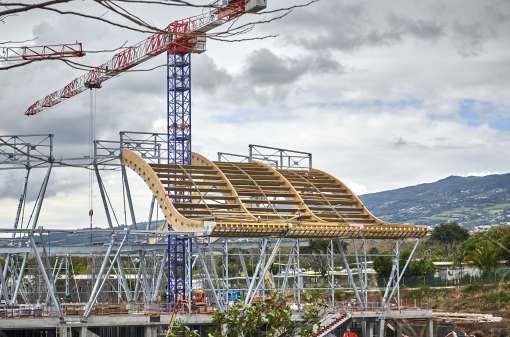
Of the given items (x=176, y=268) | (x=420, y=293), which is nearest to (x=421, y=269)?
(x=420, y=293)

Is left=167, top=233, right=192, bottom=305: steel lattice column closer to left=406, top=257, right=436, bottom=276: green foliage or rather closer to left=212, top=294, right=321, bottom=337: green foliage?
left=212, top=294, right=321, bottom=337: green foliage

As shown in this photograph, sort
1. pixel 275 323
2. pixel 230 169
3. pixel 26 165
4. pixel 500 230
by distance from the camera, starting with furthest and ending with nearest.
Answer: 1. pixel 500 230
2. pixel 26 165
3. pixel 230 169
4. pixel 275 323

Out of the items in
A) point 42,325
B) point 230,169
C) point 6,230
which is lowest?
point 42,325

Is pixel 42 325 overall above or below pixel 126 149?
below

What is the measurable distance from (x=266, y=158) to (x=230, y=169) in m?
12.9

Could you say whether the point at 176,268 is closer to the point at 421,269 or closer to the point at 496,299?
the point at 496,299

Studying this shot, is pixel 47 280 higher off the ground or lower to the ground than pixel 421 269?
higher

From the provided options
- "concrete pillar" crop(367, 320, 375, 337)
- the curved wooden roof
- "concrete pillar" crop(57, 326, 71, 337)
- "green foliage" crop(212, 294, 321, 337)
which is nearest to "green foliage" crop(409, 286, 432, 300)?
the curved wooden roof

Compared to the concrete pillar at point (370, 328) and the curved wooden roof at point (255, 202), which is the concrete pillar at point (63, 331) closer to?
the curved wooden roof at point (255, 202)

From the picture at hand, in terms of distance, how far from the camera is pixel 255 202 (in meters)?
82.2

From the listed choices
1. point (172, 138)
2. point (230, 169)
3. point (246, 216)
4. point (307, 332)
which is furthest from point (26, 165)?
point (307, 332)

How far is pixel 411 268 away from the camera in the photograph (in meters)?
141

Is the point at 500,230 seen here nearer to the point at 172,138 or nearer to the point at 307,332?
the point at 172,138

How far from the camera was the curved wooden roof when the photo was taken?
2847 inches
